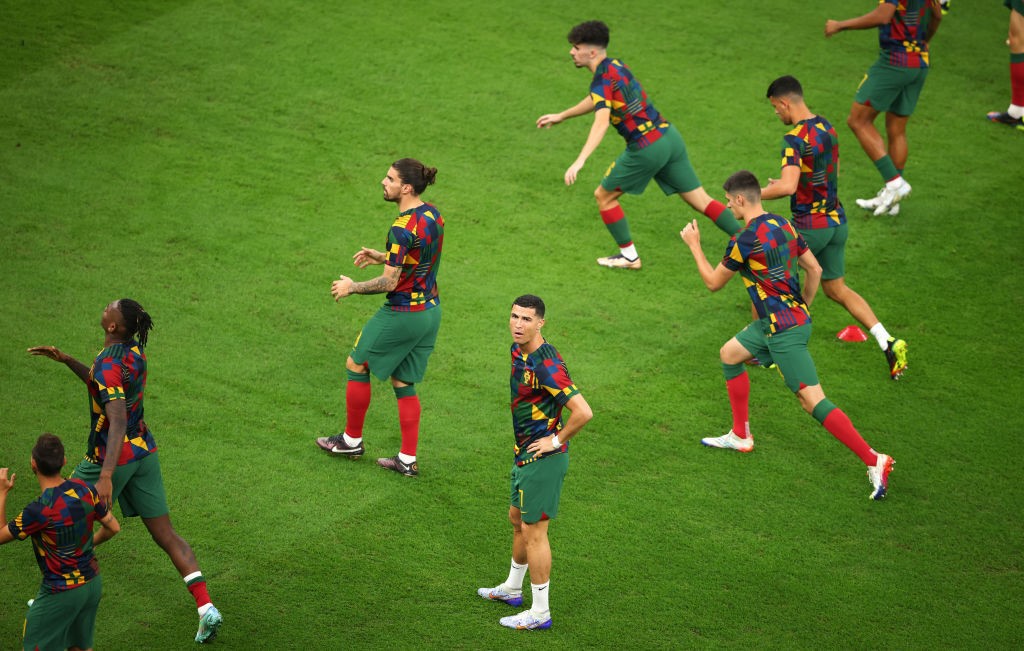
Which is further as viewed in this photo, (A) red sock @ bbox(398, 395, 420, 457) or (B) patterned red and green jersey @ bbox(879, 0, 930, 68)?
(B) patterned red and green jersey @ bbox(879, 0, 930, 68)

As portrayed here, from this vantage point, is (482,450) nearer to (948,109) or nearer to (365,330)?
(365,330)

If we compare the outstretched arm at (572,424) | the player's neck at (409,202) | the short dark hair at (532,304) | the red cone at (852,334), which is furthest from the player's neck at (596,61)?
the outstretched arm at (572,424)

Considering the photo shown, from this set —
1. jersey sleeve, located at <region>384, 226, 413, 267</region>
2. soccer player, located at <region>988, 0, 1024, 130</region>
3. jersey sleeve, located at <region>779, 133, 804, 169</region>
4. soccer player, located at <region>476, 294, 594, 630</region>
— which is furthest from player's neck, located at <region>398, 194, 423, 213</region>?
soccer player, located at <region>988, 0, 1024, 130</region>

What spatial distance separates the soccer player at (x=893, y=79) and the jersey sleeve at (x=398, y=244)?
5.82 m

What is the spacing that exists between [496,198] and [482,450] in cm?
393

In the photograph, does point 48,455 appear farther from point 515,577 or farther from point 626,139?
point 626,139

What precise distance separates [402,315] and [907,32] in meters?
6.49

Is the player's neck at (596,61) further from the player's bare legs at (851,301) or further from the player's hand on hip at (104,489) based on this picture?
the player's hand on hip at (104,489)

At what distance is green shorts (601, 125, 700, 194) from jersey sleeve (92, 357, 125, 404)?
547cm

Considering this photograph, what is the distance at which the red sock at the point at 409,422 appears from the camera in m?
7.71

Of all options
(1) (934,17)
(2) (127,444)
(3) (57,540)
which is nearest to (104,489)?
(2) (127,444)

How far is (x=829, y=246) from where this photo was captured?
8969mm

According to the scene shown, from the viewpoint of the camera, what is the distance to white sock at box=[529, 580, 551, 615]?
6.33 metres

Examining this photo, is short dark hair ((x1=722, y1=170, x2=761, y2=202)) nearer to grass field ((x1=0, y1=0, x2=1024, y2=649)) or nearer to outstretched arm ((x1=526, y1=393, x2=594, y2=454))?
grass field ((x1=0, y1=0, x2=1024, y2=649))
